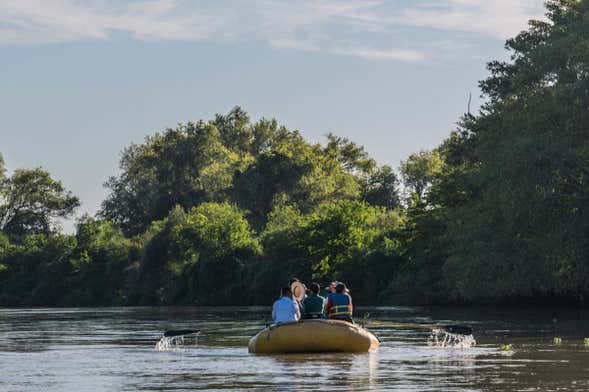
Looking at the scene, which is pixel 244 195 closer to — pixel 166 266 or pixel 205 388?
pixel 166 266

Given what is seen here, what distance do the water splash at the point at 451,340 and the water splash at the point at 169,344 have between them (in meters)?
6.87

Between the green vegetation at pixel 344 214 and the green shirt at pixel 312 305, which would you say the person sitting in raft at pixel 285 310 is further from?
the green vegetation at pixel 344 214

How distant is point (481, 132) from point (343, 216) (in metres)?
30.2

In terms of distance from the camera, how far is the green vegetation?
57.5 m

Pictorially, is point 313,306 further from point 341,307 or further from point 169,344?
point 169,344

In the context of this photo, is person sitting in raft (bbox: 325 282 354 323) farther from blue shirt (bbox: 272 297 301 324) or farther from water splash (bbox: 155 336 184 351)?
water splash (bbox: 155 336 184 351)

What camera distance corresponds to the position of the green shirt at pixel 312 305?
109 ft

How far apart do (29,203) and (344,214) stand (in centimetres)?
6050

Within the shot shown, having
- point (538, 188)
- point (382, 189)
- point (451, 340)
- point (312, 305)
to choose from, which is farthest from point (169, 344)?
point (382, 189)

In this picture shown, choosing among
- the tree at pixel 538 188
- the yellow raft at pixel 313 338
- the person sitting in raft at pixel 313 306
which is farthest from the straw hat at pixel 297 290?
the tree at pixel 538 188

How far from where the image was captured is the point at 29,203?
150625 millimetres

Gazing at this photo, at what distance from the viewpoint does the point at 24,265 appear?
5059 inches

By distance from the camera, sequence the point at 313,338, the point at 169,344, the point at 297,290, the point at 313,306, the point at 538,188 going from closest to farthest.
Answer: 1. the point at 313,338
2. the point at 313,306
3. the point at 297,290
4. the point at 169,344
5. the point at 538,188

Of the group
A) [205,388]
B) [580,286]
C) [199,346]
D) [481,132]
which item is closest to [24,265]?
[481,132]
